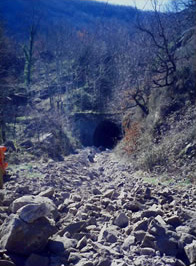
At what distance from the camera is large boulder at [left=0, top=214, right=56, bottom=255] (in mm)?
3961

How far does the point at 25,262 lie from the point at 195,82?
1044cm

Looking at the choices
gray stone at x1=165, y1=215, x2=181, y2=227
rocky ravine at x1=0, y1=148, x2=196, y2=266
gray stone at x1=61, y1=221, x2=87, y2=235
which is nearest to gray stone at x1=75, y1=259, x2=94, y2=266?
rocky ravine at x1=0, y1=148, x2=196, y2=266

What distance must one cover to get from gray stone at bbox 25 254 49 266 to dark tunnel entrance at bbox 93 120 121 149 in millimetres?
18357

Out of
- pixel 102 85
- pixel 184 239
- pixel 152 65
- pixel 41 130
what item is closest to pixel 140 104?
pixel 152 65

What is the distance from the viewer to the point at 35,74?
33.1 meters

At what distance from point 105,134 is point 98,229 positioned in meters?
19.5

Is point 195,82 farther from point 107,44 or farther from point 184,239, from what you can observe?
point 107,44

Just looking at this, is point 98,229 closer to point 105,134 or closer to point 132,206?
point 132,206

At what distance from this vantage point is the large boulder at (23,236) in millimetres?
3961

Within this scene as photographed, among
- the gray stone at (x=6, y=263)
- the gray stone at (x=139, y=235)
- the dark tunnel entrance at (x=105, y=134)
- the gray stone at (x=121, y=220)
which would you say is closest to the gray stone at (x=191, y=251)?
the gray stone at (x=139, y=235)

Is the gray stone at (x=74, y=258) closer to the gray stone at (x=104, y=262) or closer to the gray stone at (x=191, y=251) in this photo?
the gray stone at (x=104, y=262)

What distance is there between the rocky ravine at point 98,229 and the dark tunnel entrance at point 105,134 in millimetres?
15749

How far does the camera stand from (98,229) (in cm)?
490

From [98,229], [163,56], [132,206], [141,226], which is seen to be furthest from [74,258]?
[163,56]
